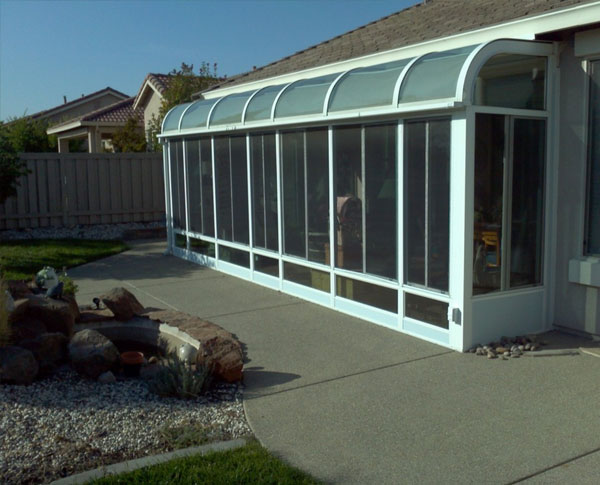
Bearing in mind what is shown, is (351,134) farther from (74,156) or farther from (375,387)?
(74,156)

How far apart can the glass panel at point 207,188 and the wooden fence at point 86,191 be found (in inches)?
258

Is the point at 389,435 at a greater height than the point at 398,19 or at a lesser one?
lesser

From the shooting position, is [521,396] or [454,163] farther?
[454,163]

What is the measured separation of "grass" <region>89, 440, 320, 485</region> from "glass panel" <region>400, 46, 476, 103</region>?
407 cm

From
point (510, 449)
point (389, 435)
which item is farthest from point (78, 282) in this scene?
point (510, 449)

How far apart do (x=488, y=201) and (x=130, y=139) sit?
67.1 ft

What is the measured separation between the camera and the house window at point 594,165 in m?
6.93

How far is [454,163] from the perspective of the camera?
6793 millimetres

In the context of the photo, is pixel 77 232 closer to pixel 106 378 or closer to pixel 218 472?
pixel 106 378

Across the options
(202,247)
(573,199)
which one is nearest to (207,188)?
(202,247)

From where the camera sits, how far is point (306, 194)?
9.43 metres

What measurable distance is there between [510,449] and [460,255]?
2533 mm

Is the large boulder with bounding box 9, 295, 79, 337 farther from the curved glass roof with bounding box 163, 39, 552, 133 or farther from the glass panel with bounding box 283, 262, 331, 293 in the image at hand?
the curved glass roof with bounding box 163, 39, 552, 133

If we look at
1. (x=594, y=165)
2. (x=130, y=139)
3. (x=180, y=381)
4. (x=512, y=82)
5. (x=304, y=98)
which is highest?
(x=130, y=139)
